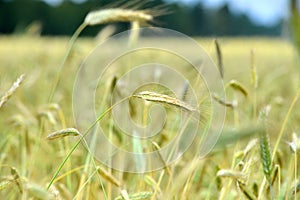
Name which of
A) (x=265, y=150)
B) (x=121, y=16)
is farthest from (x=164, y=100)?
(x=121, y=16)

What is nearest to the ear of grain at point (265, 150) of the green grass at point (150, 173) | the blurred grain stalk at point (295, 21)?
the green grass at point (150, 173)

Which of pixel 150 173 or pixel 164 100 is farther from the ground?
pixel 164 100

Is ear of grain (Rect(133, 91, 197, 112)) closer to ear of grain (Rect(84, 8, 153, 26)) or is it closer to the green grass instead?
the green grass

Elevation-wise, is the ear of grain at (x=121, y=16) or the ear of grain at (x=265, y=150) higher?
the ear of grain at (x=121, y=16)

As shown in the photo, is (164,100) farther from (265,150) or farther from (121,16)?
(121,16)

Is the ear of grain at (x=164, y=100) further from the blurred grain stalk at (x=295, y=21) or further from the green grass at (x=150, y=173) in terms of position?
the blurred grain stalk at (x=295, y=21)

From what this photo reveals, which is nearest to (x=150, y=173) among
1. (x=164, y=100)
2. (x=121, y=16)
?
(x=121, y=16)

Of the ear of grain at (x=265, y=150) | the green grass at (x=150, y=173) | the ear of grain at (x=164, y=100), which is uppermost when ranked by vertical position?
the ear of grain at (x=164, y=100)

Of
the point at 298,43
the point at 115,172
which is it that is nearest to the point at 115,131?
the point at 115,172

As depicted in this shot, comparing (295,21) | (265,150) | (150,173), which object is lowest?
(150,173)

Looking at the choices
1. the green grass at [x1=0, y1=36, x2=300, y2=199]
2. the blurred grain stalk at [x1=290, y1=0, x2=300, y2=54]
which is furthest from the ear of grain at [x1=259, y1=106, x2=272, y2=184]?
the blurred grain stalk at [x1=290, y1=0, x2=300, y2=54]

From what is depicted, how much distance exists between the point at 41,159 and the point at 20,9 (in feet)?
104

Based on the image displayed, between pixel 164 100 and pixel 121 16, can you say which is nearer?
pixel 164 100

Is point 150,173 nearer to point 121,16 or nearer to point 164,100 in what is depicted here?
point 121,16
